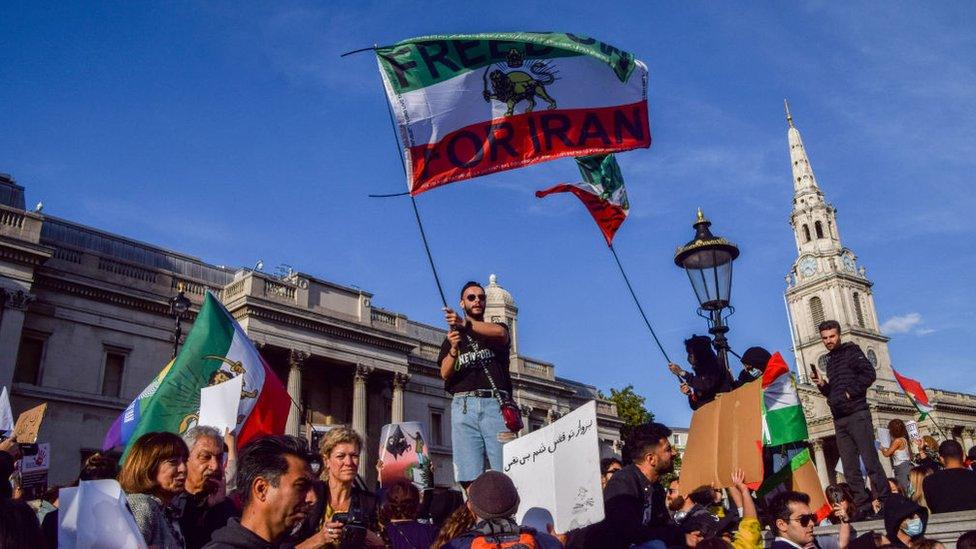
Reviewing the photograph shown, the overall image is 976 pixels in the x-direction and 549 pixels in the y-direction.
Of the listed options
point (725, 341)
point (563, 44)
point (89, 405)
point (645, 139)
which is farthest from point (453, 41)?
point (89, 405)

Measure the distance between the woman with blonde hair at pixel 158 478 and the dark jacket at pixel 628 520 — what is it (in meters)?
2.78

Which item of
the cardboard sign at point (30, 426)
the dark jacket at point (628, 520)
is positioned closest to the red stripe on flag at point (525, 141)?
the dark jacket at point (628, 520)

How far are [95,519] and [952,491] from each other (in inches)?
299

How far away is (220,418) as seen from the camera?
7.55 m

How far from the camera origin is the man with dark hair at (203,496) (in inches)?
193

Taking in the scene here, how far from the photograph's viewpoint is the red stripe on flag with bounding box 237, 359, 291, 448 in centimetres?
920

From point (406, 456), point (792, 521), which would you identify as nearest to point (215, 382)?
point (406, 456)

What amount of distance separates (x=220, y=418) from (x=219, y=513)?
2723mm

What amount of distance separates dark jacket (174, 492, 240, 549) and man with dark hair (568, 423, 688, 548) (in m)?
2.52

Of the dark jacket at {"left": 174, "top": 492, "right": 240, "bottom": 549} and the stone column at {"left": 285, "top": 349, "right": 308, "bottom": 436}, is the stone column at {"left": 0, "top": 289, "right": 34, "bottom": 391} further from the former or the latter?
the dark jacket at {"left": 174, "top": 492, "right": 240, "bottom": 549}

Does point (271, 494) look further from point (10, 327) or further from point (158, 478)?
point (10, 327)

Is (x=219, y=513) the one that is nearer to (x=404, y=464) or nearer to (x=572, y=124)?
(x=404, y=464)

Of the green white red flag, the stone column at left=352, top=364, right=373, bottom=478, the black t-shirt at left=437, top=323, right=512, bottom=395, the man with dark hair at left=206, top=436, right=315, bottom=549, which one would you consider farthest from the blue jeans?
the stone column at left=352, top=364, right=373, bottom=478

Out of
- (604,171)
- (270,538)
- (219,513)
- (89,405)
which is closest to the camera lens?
(270,538)
